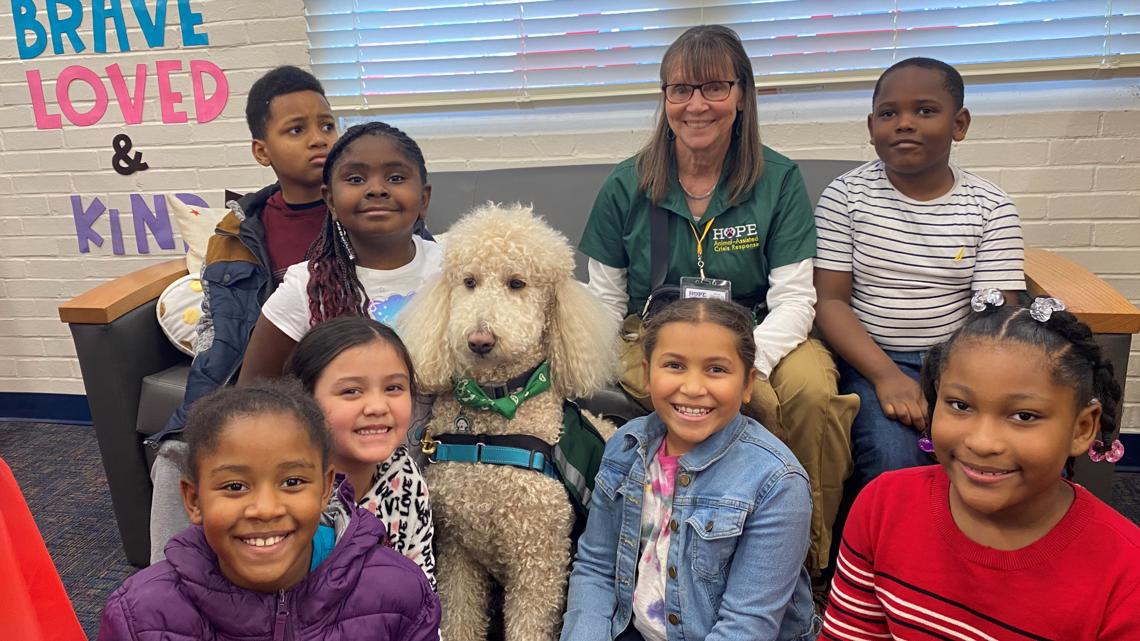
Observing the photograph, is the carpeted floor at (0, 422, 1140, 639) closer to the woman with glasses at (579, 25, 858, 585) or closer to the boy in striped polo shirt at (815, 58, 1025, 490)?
the boy in striped polo shirt at (815, 58, 1025, 490)

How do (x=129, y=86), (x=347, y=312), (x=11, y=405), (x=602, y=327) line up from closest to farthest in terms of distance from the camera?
(x=602, y=327) < (x=347, y=312) < (x=129, y=86) < (x=11, y=405)

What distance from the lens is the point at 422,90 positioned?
9.57 feet

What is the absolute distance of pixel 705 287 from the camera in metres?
1.93

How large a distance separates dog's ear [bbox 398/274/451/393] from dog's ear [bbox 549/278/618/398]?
21 cm

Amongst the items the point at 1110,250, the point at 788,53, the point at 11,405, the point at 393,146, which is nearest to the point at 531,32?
the point at 788,53

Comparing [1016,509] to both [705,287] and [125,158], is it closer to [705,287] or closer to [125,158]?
[705,287]

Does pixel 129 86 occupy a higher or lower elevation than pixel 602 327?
higher

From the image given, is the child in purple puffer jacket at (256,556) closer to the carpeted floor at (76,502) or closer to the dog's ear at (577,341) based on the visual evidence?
the dog's ear at (577,341)

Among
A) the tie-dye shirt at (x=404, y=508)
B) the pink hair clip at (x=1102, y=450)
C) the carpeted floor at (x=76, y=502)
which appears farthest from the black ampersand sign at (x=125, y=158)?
the pink hair clip at (x=1102, y=450)

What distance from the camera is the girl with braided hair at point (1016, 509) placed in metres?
1.03

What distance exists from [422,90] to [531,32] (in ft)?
1.46

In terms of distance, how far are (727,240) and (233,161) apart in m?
1.98

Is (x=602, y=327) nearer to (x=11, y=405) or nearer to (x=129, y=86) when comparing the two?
(x=129, y=86)

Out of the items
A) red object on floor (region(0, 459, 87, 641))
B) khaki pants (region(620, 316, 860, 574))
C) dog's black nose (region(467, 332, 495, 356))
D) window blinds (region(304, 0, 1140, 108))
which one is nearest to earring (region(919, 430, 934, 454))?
khaki pants (region(620, 316, 860, 574))
